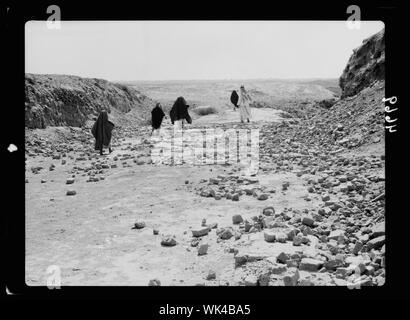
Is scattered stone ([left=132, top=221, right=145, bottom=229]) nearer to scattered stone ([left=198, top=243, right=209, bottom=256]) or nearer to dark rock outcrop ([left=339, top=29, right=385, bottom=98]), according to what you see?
scattered stone ([left=198, top=243, right=209, bottom=256])

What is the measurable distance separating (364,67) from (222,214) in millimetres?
12851

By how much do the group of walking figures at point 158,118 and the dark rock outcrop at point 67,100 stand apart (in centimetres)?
441

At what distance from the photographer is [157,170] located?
10.2 metres

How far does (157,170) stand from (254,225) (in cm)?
482

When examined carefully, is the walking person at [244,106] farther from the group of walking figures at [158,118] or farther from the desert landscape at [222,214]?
the desert landscape at [222,214]

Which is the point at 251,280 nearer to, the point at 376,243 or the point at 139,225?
the point at 376,243

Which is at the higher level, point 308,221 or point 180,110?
point 180,110

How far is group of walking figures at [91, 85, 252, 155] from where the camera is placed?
1374 centimetres

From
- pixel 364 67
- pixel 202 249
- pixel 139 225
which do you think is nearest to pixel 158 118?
pixel 364 67

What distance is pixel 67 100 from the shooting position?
2123 cm
